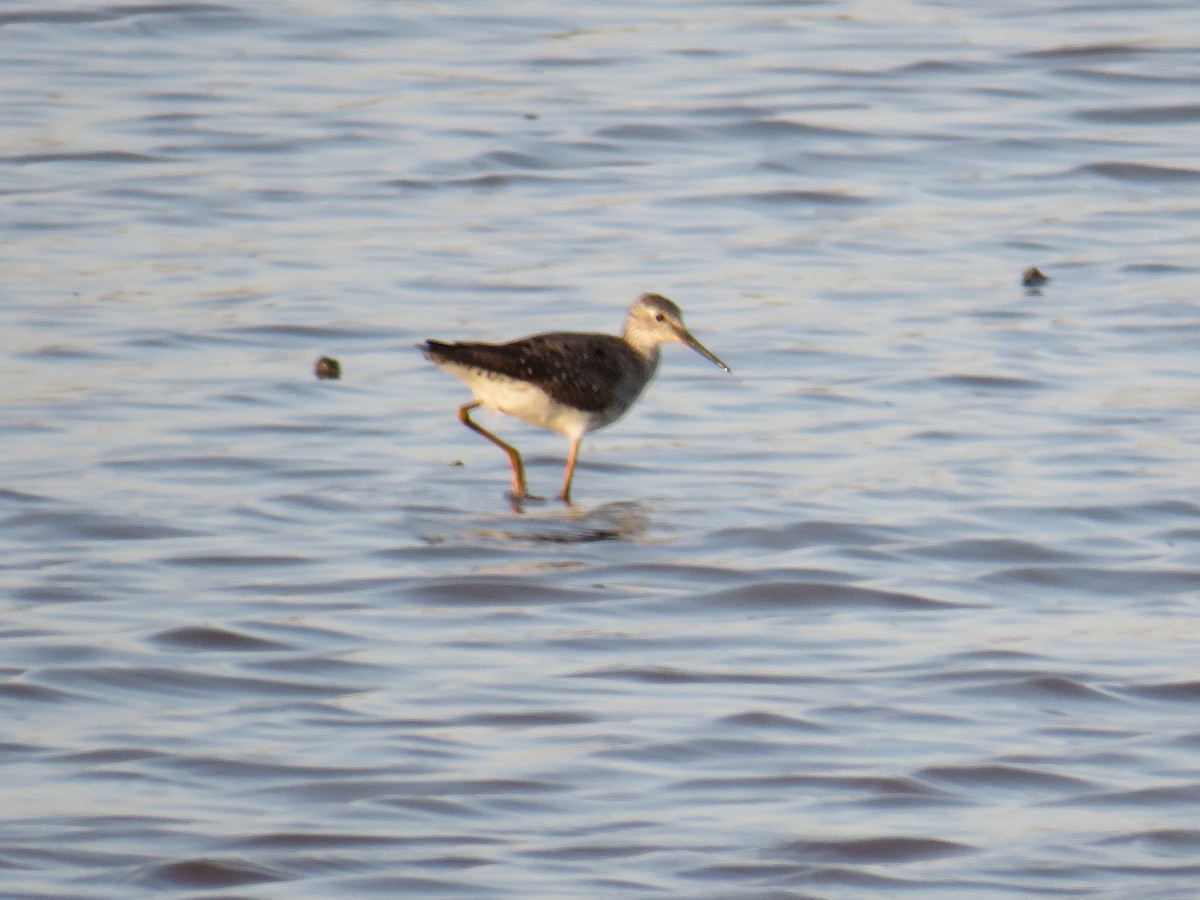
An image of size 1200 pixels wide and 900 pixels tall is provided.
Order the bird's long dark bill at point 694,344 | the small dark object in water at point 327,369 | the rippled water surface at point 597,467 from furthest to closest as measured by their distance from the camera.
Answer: the small dark object in water at point 327,369, the bird's long dark bill at point 694,344, the rippled water surface at point 597,467

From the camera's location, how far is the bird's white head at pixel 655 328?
1083 cm

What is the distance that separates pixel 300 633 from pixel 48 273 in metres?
5.10

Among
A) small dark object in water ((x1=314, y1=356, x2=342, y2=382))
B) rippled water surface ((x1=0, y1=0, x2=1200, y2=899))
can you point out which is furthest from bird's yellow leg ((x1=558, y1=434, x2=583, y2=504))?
small dark object in water ((x1=314, y1=356, x2=342, y2=382))

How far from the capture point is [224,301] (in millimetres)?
12172

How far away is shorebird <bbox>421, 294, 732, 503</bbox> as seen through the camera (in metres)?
10.1

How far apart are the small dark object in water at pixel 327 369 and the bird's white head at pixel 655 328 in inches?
48.2

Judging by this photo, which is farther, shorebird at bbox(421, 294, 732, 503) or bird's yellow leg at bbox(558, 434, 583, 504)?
shorebird at bbox(421, 294, 732, 503)

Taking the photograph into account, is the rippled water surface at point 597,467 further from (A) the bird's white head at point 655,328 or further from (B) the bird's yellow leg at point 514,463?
(A) the bird's white head at point 655,328

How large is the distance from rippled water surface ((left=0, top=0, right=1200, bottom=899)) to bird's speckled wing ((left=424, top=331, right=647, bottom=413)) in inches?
12.4

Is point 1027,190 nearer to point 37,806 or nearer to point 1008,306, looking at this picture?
point 1008,306

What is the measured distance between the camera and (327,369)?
11148 millimetres

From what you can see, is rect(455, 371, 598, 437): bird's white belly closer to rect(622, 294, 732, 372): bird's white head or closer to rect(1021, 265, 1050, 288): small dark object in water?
rect(622, 294, 732, 372): bird's white head

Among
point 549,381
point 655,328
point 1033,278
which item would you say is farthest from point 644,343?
point 1033,278

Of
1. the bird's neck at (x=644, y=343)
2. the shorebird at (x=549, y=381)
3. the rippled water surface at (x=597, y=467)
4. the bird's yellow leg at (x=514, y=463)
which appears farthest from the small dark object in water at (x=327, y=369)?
the bird's neck at (x=644, y=343)
